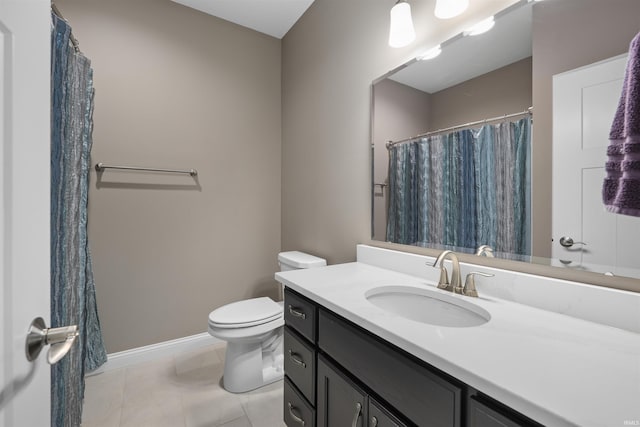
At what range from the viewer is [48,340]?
0.50m

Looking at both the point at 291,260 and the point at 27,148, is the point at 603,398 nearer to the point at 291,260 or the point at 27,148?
the point at 27,148

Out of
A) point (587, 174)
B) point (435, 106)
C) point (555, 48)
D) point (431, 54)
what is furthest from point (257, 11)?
point (587, 174)

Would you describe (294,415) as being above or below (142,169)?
below

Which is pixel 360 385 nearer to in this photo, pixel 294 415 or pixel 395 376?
pixel 395 376

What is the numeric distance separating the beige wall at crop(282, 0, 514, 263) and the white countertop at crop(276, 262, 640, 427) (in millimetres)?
860

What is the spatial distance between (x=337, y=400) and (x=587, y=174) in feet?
3.40

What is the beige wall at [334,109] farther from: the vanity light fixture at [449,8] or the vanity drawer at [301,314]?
the vanity drawer at [301,314]

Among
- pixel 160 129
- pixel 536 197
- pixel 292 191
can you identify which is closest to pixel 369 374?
pixel 536 197

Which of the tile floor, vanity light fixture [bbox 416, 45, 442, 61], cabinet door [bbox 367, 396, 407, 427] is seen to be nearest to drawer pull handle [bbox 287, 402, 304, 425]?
the tile floor

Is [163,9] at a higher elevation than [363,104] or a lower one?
higher

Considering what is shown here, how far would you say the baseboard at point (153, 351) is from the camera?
1.88 metres

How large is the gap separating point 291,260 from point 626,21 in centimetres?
179

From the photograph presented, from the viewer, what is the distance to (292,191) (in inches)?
93.4

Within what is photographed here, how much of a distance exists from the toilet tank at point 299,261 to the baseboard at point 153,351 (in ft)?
2.98
